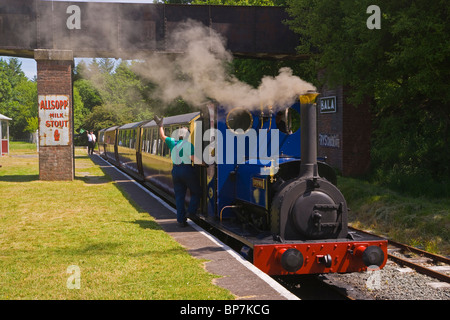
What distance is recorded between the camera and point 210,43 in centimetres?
1733

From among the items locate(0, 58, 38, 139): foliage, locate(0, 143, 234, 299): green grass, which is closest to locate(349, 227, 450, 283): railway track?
locate(0, 143, 234, 299): green grass

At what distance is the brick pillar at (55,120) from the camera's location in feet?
56.4

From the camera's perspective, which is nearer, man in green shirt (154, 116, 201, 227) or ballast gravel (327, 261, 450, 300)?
ballast gravel (327, 261, 450, 300)

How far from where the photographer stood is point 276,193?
6.43m

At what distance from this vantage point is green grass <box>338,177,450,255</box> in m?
9.55

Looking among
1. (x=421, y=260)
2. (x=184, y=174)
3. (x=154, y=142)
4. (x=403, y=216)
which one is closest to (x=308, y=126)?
(x=184, y=174)

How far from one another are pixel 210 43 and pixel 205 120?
9.44 metres

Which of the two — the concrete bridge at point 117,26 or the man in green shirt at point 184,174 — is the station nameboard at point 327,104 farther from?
the man in green shirt at point 184,174

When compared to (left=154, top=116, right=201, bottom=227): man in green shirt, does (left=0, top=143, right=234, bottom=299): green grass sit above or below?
below

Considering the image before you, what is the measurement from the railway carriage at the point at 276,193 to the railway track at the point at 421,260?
1497 mm

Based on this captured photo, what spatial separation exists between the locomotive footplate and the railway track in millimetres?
1500

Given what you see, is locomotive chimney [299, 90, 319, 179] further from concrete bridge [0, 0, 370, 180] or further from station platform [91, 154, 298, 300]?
concrete bridge [0, 0, 370, 180]
